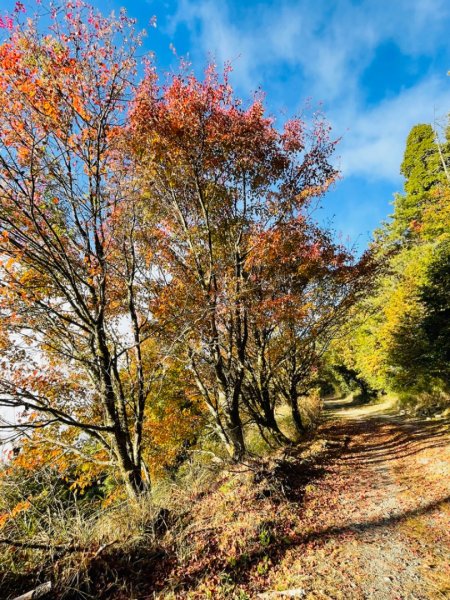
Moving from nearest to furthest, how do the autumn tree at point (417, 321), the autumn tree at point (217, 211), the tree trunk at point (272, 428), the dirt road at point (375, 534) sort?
the dirt road at point (375, 534), the autumn tree at point (217, 211), the tree trunk at point (272, 428), the autumn tree at point (417, 321)

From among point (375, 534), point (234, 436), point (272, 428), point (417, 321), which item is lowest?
point (375, 534)

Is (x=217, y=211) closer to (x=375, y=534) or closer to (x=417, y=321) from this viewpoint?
(x=375, y=534)

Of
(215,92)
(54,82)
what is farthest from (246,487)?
(215,92)

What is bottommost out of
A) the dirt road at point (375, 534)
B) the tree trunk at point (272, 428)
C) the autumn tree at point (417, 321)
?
the dirt road at point (375, 534)

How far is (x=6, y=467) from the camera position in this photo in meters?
6.34

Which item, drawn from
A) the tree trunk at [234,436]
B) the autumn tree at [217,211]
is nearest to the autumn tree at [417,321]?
the autumn tree at [217,211]

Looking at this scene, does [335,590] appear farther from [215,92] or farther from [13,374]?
[215,92]

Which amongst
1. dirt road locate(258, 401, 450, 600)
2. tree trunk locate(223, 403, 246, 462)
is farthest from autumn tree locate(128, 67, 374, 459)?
dirt road locate(258, 401, 450, 600)

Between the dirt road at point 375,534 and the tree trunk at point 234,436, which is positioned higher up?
the tree trunk at point 234,436

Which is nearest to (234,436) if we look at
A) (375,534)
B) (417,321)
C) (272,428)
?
(375,534)

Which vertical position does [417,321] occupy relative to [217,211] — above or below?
below

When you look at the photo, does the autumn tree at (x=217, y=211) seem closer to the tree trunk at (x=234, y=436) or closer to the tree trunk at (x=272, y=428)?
the tree trunk at (x=234, y=436)

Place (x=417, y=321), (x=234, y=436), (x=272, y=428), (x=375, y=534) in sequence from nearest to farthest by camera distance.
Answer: (x=375, y=534)
(x=234, y=436)
(x=272, y=428)
(x=417, y=321)

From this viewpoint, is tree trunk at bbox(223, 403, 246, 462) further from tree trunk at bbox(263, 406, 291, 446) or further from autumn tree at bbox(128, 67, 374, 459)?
tree trunk at bbox(263, 406, 291, 446)
